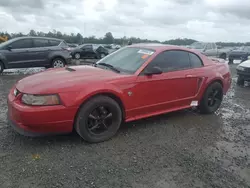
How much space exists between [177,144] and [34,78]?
2430 millimetres

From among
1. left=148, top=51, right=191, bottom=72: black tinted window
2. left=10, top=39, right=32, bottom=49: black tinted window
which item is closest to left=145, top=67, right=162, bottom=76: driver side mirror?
left=148, top=51, right=191, bottom=72: black tinted window

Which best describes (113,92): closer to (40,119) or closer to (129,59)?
(129,59)

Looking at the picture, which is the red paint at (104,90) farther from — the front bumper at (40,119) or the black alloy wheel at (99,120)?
the black alloy wheel at (99,120)

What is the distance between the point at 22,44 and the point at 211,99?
801 centimetres

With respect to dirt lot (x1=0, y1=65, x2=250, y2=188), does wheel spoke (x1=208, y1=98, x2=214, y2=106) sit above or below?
above

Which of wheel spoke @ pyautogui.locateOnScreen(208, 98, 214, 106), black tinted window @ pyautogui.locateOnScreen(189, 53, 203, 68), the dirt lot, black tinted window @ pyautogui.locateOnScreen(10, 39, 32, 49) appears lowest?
the dirt lot

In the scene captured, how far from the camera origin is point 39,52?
992 centimetres

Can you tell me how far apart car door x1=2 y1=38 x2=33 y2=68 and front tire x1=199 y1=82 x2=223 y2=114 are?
7624 millimetres

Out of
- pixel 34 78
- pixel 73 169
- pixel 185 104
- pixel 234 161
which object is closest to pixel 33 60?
pixel 34 78

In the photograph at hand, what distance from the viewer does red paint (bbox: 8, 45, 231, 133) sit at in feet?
10.2

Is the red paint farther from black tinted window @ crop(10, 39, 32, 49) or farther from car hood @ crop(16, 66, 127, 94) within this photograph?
black tinted window @ crop(10, 39, 32, 49)

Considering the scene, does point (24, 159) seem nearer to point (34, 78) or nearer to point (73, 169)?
point (73, 169)

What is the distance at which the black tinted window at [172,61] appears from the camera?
13.6 ft

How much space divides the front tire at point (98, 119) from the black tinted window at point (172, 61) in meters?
1.05
